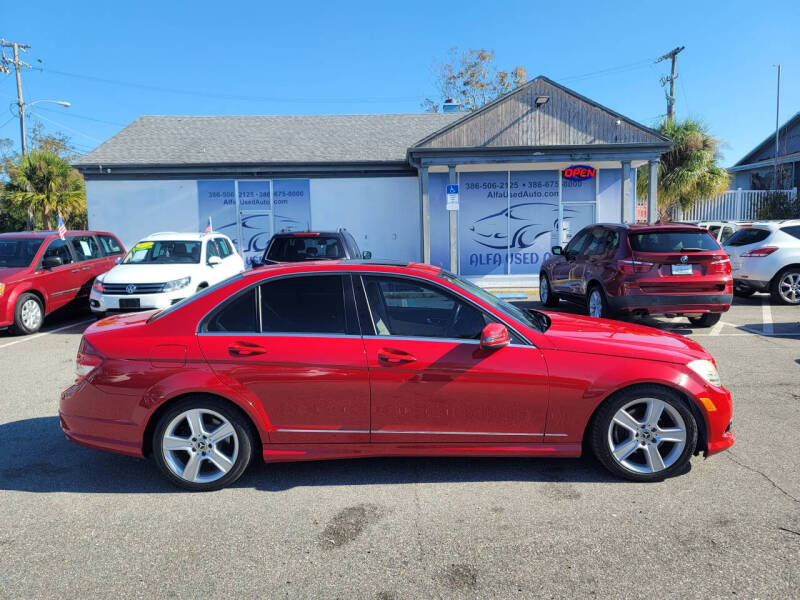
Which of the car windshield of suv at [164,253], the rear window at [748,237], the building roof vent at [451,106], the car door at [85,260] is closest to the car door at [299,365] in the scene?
the car windshield of suv at [164,253]

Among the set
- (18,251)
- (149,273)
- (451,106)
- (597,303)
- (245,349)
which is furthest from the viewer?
(451,106)

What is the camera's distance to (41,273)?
1043cm

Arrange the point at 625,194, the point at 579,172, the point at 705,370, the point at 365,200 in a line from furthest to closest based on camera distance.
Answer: the point at 365,200
the point at 579,172
the point at 625,194
the point at 705,370

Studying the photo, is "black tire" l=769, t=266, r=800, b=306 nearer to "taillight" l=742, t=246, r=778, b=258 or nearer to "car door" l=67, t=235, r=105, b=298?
"taillight" l=742, t=246, r=778, b=258

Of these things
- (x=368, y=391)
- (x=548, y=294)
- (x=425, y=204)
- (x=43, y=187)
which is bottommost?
(x=548, y=294)

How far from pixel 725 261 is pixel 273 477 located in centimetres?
758

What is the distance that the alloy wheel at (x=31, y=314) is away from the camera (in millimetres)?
9953

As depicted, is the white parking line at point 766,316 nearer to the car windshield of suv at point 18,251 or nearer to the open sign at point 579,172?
the open sign at point 579,172

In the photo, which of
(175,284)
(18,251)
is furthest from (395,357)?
(18,251)

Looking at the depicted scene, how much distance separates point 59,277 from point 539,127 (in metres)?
11.6

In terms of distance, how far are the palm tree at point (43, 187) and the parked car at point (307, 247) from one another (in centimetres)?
1677

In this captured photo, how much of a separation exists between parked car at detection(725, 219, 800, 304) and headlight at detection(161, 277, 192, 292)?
10.8 metres

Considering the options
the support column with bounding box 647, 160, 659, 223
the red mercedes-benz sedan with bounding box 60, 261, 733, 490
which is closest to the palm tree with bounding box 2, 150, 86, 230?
the support column with bounding box 647, 160, 659, 223

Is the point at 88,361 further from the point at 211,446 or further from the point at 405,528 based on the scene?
the point at 405,528
